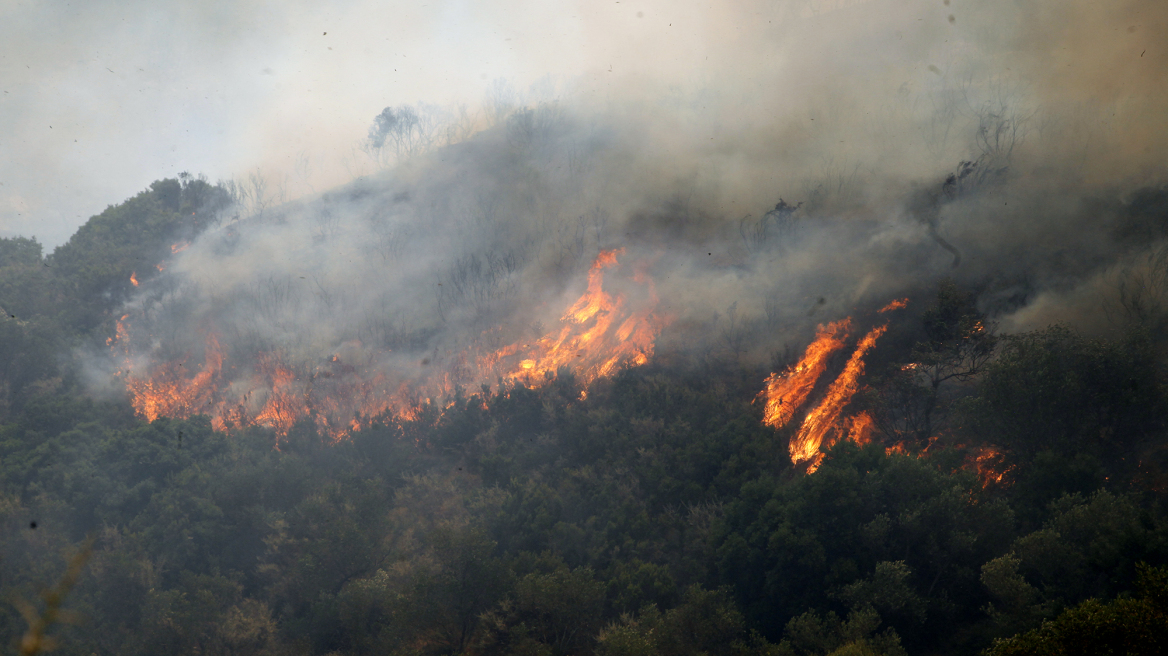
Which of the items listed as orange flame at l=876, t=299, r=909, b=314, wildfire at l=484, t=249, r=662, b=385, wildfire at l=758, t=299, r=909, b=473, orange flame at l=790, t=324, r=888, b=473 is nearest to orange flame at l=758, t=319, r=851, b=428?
wildfire at l=758, t=299, r=909, b=473

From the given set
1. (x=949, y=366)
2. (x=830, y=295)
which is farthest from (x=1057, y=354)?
(x=830, y=295)

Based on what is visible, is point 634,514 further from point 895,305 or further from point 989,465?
point 895,305

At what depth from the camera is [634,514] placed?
61.1 metres

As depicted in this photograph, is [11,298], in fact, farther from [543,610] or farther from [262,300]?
[543,610]

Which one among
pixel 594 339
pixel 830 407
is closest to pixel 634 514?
pixel 830 407

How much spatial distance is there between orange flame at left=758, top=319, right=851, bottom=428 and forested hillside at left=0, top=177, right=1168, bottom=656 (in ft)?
5.86

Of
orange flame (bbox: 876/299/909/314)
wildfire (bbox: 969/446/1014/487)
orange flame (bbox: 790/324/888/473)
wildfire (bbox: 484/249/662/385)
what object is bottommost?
wildfire (bbox: 969/446/1014/487)

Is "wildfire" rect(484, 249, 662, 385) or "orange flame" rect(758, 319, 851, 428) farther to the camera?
"wildfire" rect(484, 249, 662, 385)

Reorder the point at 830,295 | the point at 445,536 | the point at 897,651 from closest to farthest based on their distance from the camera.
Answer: the point at 897,651
the point at 445,536
the point at 830,295

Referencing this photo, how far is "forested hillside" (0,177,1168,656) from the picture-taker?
3977cm

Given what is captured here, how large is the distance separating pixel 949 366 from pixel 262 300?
89361 mm

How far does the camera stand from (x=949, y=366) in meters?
63.4

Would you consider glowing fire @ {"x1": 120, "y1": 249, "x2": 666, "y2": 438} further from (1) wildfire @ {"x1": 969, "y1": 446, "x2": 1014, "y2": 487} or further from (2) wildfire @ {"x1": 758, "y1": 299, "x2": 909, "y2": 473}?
(1) wildfire @ {"x1": 969, "y1": 446, "x2": 1014, "y2": 487}

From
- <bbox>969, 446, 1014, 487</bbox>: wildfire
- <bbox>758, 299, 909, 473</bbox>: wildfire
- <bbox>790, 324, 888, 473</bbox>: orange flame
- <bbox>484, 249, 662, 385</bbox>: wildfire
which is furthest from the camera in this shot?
<bbox>484, 249, 662, 385</bbox>: wildfire
